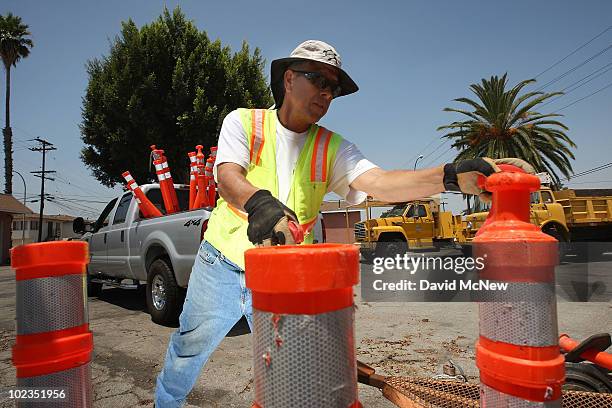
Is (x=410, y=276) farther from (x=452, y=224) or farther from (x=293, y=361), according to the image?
(x=452, y=224)

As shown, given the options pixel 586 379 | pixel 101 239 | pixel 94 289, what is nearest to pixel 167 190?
pixel 101 239

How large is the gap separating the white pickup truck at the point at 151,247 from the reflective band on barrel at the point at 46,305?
4113 mm

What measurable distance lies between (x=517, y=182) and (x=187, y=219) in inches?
196

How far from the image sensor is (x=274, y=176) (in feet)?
6.77

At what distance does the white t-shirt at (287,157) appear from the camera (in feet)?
6.50

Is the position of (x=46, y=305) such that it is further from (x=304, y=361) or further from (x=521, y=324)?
(x=521, y=324)

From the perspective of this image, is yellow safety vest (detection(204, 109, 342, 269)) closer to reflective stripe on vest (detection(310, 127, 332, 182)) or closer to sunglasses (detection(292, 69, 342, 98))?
reflective stripe on vest (detection(310, 127, 332, 182))

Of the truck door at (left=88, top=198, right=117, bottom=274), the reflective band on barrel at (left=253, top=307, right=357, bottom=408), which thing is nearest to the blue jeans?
the reflective band on barrel at (left=253, top=307, right=357, bottom=408)

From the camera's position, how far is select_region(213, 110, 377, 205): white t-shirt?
198cm

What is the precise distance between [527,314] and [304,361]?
0.53 meters

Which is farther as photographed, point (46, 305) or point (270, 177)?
point (270, 177)

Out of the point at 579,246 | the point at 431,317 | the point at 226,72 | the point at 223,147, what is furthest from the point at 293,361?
the point at 579,246

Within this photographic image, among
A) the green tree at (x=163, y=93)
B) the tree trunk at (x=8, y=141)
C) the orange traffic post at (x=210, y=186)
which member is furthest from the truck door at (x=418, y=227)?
the tree trunk at (x=8, y=141)

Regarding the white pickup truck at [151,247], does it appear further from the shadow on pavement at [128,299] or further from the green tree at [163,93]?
the green tree at [163,93]
